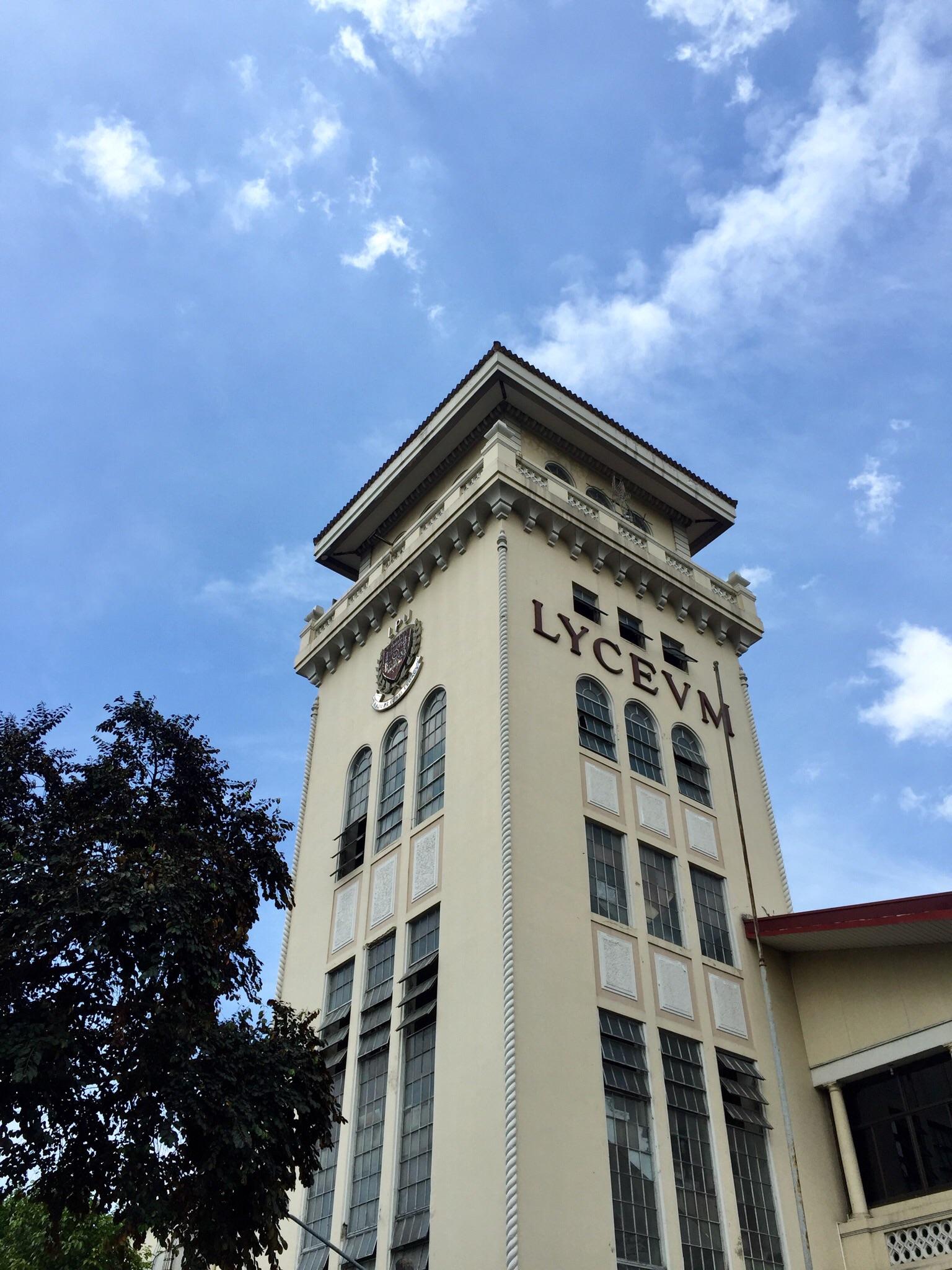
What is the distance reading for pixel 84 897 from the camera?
12.9 meters

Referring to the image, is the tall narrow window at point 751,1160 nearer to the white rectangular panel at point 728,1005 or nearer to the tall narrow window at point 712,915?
the white rectangular panel at point 728,1005

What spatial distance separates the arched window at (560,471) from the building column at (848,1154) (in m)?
14.4

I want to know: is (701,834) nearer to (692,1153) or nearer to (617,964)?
(617,964)

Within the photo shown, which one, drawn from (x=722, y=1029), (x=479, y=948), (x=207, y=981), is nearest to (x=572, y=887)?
(x=479, y=948)

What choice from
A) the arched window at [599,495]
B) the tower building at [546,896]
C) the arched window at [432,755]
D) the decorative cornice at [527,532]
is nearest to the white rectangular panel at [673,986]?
the tower building at [546,896]

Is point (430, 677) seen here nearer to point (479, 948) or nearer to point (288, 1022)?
point (479, 948)

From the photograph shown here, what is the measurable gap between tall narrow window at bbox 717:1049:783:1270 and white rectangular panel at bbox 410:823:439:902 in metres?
5.69

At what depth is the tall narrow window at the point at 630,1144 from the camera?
51.4 ft

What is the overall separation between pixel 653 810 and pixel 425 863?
4.49m

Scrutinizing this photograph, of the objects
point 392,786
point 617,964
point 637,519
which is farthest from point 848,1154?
point 637,519

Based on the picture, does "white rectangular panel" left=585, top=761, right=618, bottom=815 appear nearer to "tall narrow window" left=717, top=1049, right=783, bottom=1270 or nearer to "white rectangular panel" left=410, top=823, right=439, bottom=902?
"white rectangular panel" left=410, top=823, right=439, bottom=902

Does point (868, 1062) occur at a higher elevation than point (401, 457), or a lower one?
lower

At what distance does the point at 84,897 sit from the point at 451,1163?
684cm

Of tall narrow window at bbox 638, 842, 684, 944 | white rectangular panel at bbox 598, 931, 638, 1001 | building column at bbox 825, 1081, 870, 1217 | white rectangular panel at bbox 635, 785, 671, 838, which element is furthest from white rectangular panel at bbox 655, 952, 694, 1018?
building column at bbox 825, 1081, 870, 1217
